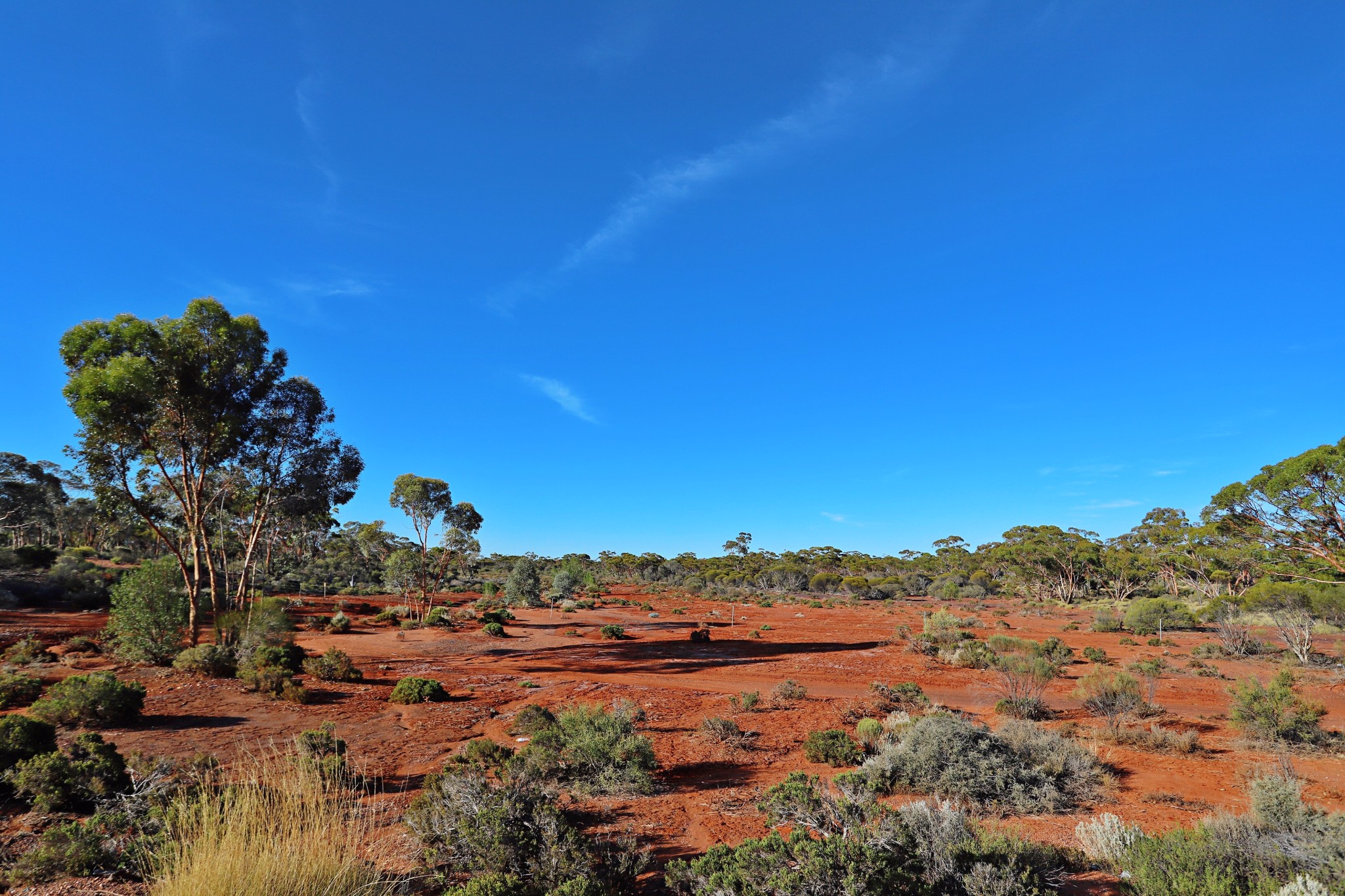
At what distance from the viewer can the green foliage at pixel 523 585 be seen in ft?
125

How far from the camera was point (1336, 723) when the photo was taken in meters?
12.5

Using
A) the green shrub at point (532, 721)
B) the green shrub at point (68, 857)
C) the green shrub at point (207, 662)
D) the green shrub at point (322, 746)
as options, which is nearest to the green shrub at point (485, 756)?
the green shrub at point (532, 721)

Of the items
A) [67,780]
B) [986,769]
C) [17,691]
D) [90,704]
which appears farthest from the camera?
[17,691]

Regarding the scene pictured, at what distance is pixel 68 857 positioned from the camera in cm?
500

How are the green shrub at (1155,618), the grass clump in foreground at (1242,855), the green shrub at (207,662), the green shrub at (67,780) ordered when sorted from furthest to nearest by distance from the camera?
the green shrub at (1155,618)
the green shrub at (207,662)
the green shrub at (67,780)
the grass clump in foreground at (1242,855)

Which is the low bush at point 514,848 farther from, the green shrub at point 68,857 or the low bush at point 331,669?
the low bush at point 331,669

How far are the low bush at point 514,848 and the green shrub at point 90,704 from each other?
357 inches

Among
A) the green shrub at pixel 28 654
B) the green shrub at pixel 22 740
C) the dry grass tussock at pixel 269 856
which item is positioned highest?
the dry grass tussock at pixel 269 856

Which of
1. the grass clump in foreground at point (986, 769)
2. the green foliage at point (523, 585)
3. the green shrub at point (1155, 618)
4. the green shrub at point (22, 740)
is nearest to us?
the green shrub at point (22, 740)

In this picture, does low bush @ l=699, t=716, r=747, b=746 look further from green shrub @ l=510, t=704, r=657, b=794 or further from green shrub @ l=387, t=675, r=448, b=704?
green shrub @ l=387, t=675, r=448, b=704

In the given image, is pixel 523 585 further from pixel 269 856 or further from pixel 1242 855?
pixel 1242 855

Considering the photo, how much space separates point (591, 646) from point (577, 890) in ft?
73.6

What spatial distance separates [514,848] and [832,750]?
681 cm

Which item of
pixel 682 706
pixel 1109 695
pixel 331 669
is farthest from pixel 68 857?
pixel 1109 695
